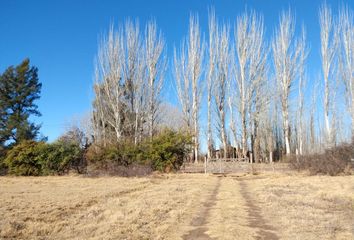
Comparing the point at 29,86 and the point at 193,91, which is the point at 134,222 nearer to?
the point at 193,91

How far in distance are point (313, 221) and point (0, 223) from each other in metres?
5.13

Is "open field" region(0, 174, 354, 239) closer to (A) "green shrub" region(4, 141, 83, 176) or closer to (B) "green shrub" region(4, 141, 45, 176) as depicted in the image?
(A) "green shrub" region(4, 141, 83, 176)

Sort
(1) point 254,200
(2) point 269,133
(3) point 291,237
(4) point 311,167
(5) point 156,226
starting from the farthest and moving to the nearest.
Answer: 1. (2) point 269,133
2. (4) point 311,167
3. (1) point 254,200
4. (5) point 156,226
5. (3) point 291,237

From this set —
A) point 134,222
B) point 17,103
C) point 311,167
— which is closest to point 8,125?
point 17,103

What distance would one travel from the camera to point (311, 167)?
1702 centimetres

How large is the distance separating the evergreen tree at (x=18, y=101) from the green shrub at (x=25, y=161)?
6.58 m

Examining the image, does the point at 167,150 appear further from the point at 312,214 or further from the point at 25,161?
the point at 312,214

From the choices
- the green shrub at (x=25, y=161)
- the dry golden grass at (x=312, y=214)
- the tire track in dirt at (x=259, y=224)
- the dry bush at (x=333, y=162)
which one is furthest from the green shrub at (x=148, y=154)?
the tire track in dirt at (x=259, y=224)

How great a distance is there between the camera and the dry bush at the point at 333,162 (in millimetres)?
15594

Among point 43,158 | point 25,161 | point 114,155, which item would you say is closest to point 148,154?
point 114,155

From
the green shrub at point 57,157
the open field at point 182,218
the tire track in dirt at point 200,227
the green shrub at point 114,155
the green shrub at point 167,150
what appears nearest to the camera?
the tire track in dirt at point 200,227

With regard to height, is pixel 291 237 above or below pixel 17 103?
below

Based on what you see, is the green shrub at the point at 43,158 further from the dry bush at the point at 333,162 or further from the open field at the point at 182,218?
the dry bush at the point at 333,162

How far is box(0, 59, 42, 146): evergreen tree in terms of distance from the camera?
27.5m
